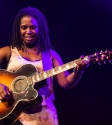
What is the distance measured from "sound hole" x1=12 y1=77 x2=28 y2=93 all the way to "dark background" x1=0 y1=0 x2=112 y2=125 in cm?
146

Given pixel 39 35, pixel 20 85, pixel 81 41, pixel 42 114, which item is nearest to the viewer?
pixel 42 114

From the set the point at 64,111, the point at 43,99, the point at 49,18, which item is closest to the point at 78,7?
the point at 49,18

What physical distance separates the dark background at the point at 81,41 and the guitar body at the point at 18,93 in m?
1.45

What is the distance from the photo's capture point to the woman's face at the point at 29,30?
285 cm

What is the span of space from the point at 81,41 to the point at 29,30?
1324 millimetres

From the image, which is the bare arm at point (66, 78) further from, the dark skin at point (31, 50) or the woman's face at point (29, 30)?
the woman's face at point (29, 30)

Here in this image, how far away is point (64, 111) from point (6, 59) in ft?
5.51

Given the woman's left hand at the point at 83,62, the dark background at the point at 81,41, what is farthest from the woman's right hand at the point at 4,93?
the dark background at the point at 81,41

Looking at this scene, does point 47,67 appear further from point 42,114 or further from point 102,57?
point 102,57

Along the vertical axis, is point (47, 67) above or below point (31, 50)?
below

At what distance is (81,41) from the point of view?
4012mm

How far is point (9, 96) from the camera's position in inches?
105

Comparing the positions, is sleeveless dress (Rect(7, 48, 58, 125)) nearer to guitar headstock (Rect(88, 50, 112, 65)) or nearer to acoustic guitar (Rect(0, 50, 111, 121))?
acoustic guitar (Rect(0, 50, 111, 121))

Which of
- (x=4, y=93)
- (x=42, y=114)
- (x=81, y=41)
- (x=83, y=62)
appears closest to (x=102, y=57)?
(x=83, y=62)
